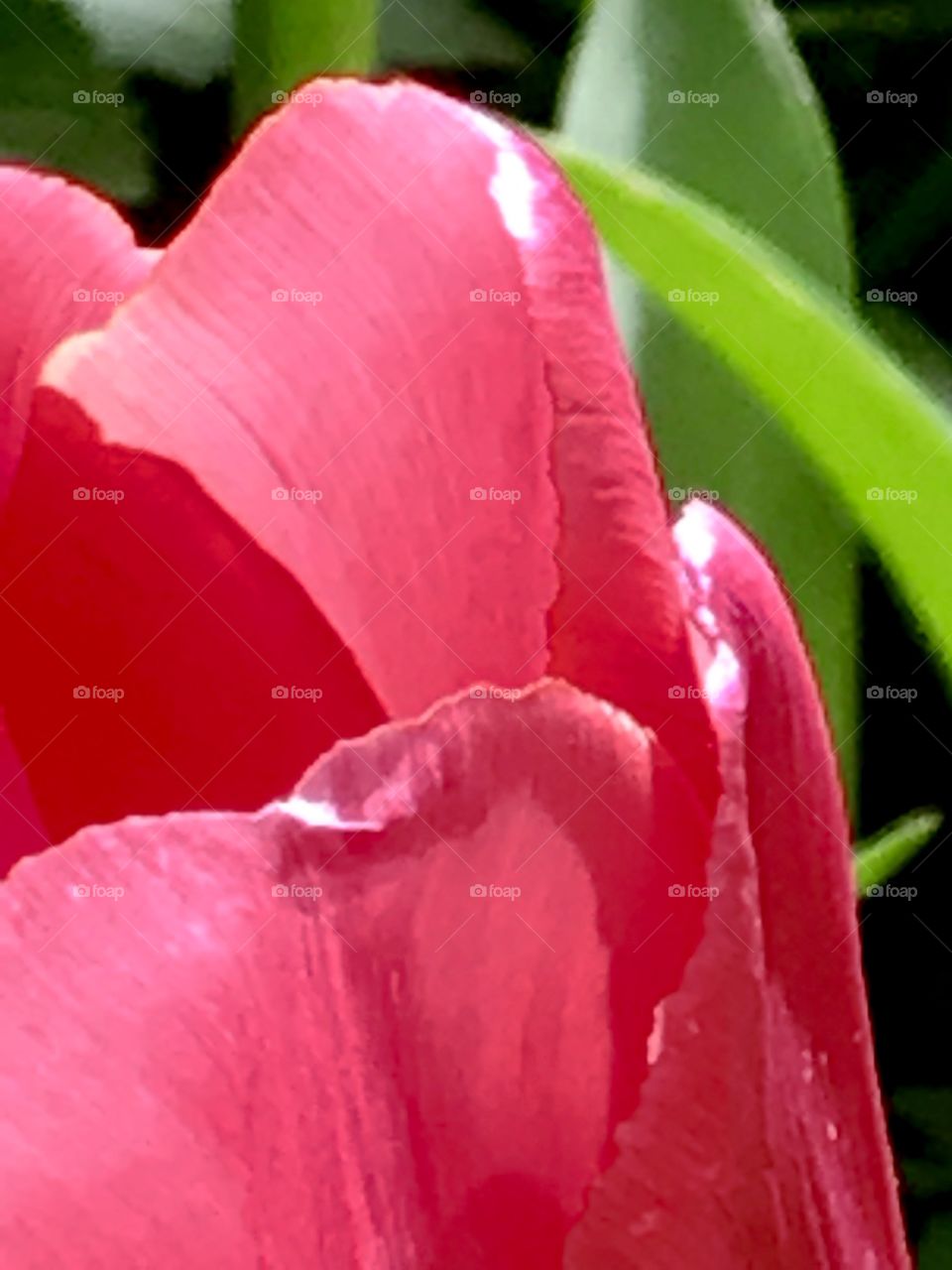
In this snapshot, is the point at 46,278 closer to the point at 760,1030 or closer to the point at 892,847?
the point at 760,1030

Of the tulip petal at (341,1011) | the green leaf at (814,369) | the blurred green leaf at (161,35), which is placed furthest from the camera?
the blurred green leaf at (161,35)

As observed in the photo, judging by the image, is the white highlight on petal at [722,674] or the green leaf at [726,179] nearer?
the white highlight on petal at [722,674]

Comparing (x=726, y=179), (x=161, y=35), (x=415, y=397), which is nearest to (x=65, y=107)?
(x=161, y=35)

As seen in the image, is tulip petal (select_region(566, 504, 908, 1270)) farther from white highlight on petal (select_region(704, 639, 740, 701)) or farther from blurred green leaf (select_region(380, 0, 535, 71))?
blurred green leaf (select_region(380, 0, 535, 71))

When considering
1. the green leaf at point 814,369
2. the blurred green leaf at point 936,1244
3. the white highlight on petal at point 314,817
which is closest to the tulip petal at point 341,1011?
the white highlight on petal at point 314,817

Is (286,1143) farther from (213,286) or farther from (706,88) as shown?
(706,88)

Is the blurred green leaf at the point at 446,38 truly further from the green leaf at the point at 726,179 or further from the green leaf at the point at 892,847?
the green leaf at the point at 892,847
